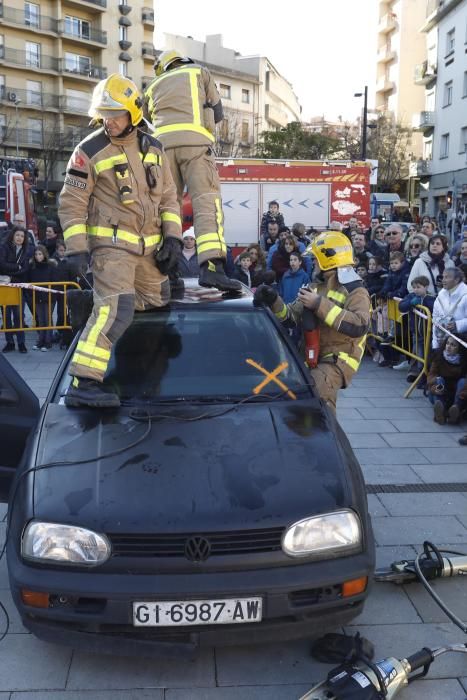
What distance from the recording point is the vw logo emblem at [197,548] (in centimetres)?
281

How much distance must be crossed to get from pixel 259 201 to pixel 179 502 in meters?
14.5

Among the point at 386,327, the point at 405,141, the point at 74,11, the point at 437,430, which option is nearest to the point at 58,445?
the point at 437,430

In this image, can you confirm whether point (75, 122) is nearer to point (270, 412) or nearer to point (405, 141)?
point (405, 141)

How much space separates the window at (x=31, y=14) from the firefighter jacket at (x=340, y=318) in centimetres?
5075

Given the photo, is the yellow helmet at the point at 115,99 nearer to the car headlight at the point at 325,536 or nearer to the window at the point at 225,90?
the car headlight at the point at 325,536

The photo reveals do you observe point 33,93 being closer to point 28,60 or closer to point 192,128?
point 28,60

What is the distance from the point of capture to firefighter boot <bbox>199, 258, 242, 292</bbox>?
4.67 m

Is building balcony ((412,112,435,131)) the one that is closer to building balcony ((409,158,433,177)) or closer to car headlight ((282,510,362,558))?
building balcony ((409,158,433,177))

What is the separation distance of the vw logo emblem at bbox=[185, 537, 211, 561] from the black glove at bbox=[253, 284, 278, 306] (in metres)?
1.95

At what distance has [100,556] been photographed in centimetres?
283

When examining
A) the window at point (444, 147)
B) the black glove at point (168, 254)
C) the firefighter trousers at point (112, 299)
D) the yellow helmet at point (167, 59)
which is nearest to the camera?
the firefighter trousers at point (112, 299)

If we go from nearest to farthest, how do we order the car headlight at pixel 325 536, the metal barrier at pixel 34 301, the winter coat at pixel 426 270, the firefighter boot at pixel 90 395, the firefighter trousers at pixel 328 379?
the car headlight at pixel 325 536
the firefighter boot at pixel 90 395
the firefighter trousers at pixel 328 379
the winter coat at pixel 426 270
the metal barrier at pixel 34 301

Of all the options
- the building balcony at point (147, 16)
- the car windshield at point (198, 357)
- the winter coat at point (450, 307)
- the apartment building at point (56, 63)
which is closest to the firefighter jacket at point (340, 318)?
the car windshield at point (198, 357)

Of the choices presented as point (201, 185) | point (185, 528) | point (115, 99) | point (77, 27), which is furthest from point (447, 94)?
point (185, 528)
